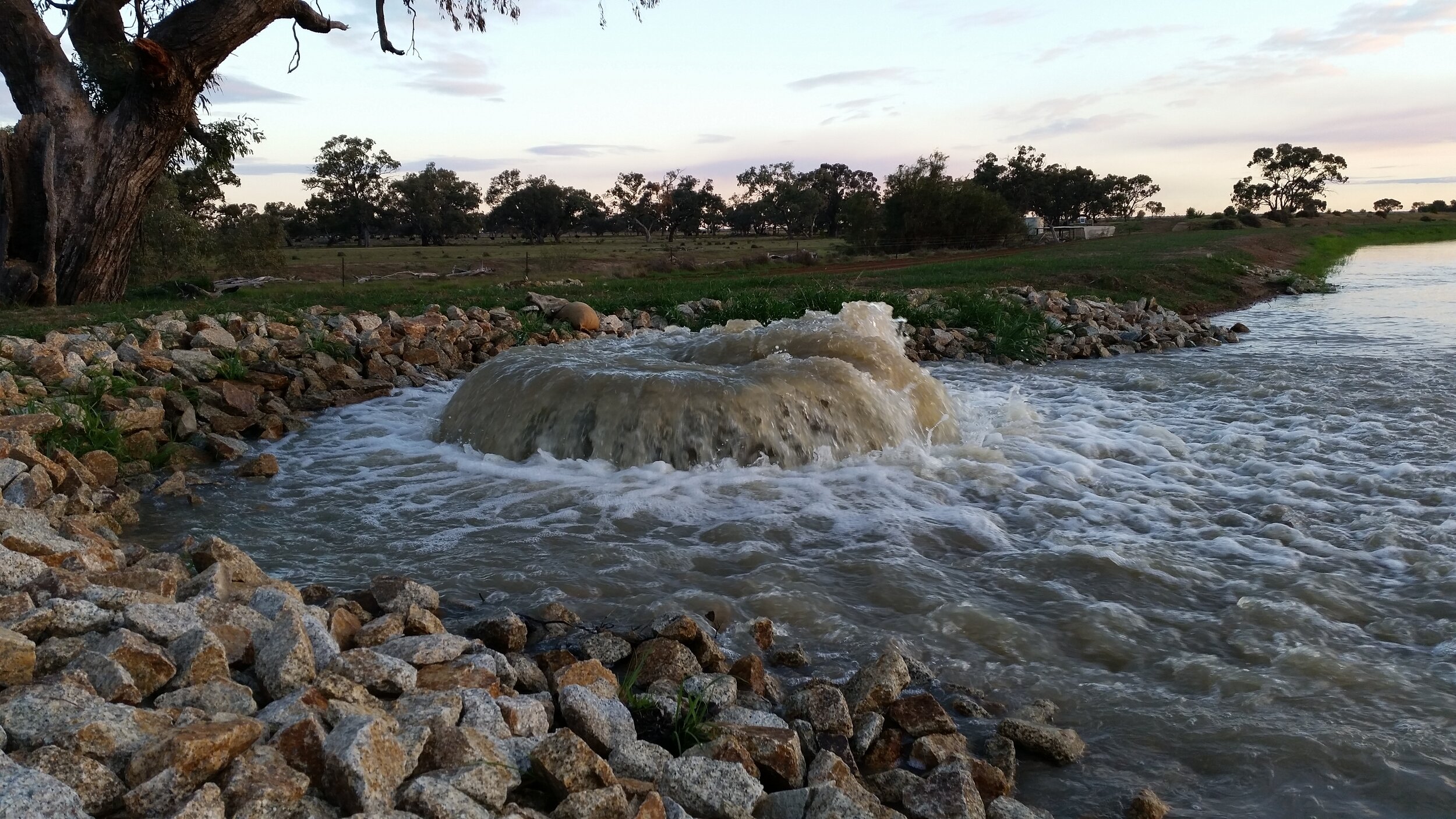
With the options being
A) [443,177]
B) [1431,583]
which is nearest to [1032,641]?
[1431,583]

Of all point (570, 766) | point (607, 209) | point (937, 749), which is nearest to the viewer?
point (570, 766)

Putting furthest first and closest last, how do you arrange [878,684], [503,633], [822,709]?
[503,633], [878,684], [822,709]

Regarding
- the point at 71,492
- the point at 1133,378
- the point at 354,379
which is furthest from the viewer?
the point at 1133,378

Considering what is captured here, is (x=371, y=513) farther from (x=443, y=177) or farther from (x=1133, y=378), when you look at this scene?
(x=443, y=177)

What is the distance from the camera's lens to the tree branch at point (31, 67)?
48.4 feet

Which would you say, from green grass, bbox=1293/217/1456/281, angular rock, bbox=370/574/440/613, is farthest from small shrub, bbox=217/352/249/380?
green grass, bbox=1293/217/1456/281

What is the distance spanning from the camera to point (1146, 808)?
121 inches

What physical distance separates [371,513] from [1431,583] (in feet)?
20.9

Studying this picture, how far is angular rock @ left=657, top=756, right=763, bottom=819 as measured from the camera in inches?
107

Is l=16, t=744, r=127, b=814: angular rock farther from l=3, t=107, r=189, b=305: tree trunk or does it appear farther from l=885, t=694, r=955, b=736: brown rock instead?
l=3, t=107, r=189, b=305: tree trunk

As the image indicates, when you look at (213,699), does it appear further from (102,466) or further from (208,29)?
(208,29)

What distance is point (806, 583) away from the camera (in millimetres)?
5121

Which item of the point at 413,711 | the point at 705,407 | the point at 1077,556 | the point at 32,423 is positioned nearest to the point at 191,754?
the point at 413,711

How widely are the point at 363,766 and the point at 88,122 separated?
1669 cm
